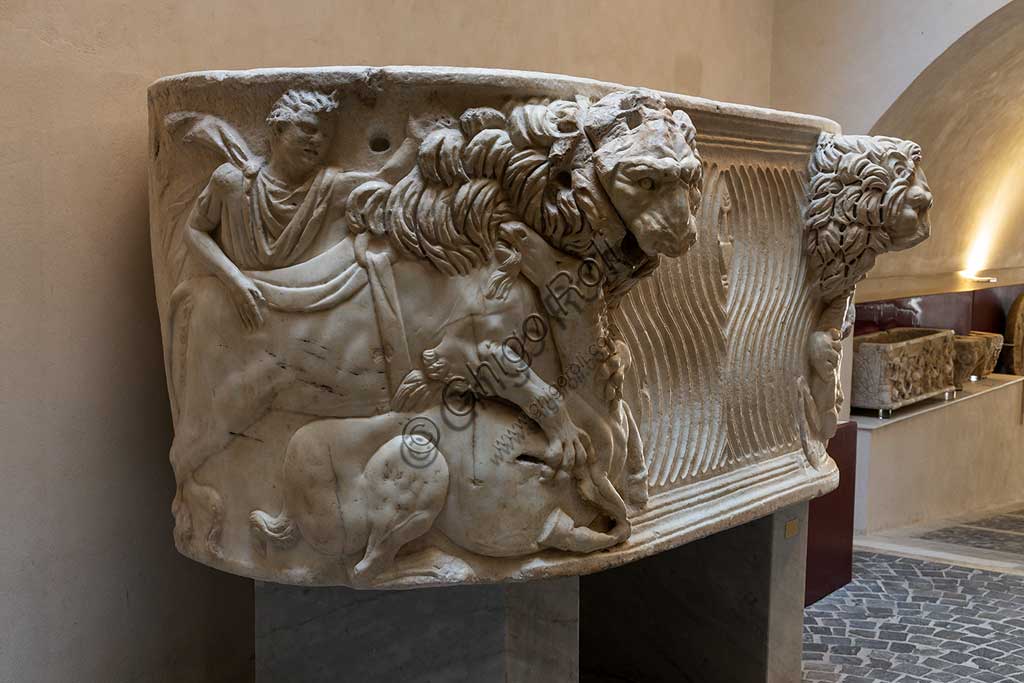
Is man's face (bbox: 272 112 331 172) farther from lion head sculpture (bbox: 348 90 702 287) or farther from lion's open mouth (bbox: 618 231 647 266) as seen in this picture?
lion's open mouth (bbox: 618 231 647 266)

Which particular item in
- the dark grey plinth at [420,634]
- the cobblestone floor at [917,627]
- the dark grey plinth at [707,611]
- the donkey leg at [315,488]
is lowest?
the cobblestone floor at [917,627]

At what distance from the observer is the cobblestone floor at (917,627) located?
4.42 metres

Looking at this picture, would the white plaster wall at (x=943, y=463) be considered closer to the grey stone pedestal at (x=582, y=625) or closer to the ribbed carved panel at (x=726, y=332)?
the grey stone pedestal at (x=582, y=625)

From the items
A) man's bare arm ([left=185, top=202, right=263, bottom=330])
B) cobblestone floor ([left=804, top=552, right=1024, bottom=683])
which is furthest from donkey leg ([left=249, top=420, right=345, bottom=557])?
cobblestone floor ([left=804, top=552, right=1024, bottom=683])

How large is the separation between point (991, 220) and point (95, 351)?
24.6ft

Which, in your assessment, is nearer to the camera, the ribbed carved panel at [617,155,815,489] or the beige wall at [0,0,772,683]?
the beige wall at [0,0,772,683]

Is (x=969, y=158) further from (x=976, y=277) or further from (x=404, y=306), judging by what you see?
(x=404, y=306)

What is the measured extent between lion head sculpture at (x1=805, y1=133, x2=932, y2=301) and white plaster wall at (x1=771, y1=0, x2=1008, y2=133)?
86.7 inches

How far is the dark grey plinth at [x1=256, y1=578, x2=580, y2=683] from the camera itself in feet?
8.94

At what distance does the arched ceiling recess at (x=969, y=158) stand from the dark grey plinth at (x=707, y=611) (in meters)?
2.71

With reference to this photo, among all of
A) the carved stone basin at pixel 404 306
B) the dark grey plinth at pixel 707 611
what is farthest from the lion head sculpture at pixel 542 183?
the dark grey plinth at pixel 707 611

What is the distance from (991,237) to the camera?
28.9 feet

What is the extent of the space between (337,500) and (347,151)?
0.78 m

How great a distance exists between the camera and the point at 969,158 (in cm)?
729
